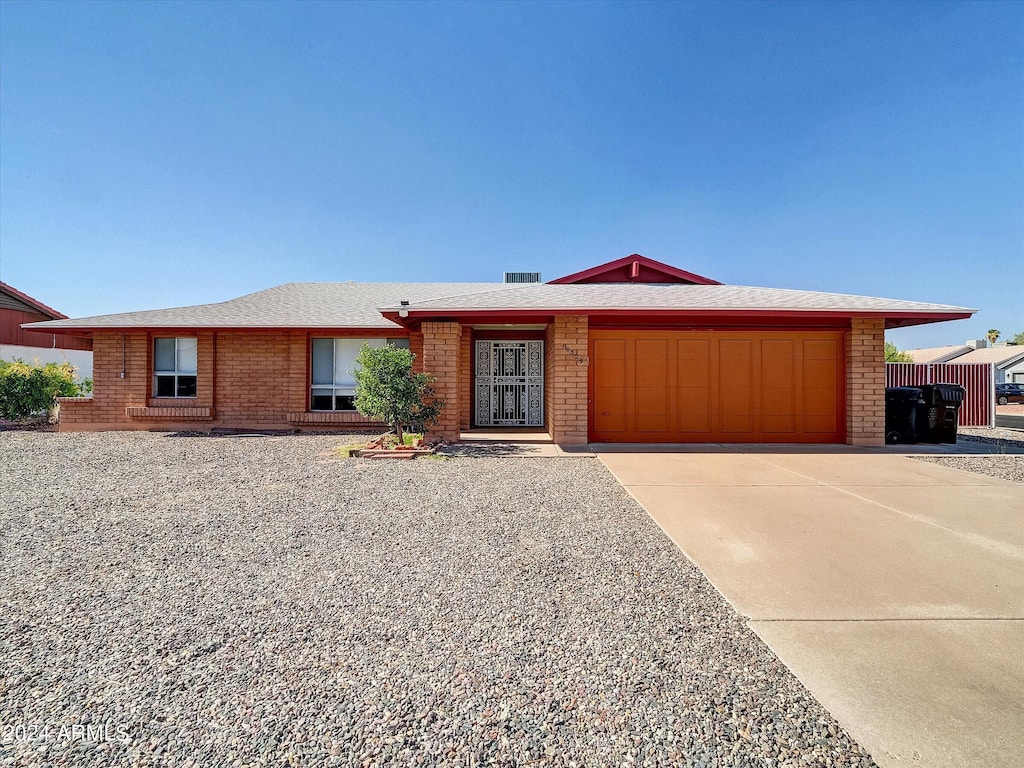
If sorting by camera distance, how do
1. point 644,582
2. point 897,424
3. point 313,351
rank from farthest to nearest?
1. point 313,351
2. point 897,424
3. point 644,582

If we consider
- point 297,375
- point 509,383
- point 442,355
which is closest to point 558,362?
point 442,355

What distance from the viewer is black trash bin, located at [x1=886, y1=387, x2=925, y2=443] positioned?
32.7ft

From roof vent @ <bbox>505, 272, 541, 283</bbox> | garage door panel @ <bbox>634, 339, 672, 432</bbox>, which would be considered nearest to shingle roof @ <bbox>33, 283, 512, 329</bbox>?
roof vent @ <bbox>505, 272, 541, 283</bbox>

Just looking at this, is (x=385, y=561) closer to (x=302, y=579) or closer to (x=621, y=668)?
(x=302, y=579)

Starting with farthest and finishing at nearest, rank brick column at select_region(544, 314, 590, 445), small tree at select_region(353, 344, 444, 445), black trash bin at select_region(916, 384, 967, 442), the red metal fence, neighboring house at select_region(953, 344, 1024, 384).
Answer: neighboring house at select_region(953, 344, 1024, 384)
the red metal fence
black trash bin at select_region(916, 384, 967, 442)
brick column at select_region(544, 314, 590, 445)
small tree at select_region(353, 344, 444, 445)

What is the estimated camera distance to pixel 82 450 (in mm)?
8852

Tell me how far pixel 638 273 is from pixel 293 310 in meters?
9.99

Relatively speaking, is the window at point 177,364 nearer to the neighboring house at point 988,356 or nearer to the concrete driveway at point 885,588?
the concrete driveway at point 885,588

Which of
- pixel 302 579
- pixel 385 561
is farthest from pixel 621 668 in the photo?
pixel 302 579

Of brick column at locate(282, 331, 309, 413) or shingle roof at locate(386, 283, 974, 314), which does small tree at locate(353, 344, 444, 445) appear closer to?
shingle roof at locate(386, 283, 974, 314)

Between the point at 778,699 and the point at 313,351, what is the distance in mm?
11992

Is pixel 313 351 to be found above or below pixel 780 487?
above

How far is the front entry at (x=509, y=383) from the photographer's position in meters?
12.6

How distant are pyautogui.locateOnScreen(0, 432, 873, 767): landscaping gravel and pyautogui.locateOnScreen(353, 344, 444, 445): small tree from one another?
155 inches
